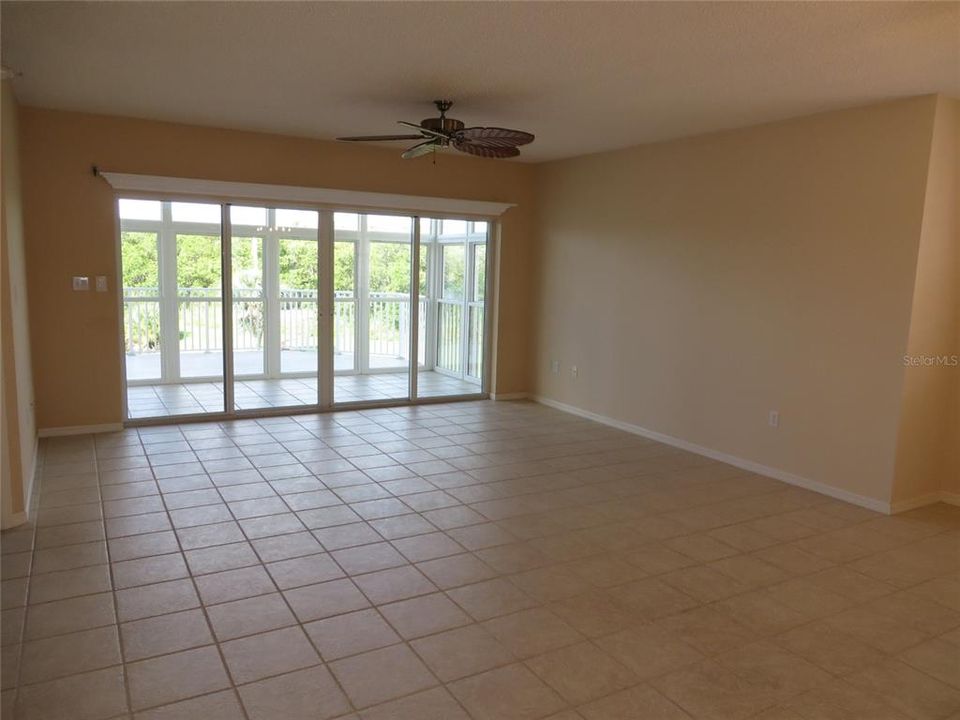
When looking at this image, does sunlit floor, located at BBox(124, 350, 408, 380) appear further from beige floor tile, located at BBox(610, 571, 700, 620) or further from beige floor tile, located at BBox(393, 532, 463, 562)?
beige floor tile, located at BBox(610, 571, 700, 620)

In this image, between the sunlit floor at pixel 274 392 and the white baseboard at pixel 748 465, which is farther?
the sunlit floor at pixel 274 392

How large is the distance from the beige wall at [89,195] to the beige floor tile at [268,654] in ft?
12.3

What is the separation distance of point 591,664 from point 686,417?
334 centimetres

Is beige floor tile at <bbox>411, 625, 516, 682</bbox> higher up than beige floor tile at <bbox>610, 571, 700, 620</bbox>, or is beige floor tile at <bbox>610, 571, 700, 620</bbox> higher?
beige floor tile at <bbox>610, 571, 700, 620</bbox>

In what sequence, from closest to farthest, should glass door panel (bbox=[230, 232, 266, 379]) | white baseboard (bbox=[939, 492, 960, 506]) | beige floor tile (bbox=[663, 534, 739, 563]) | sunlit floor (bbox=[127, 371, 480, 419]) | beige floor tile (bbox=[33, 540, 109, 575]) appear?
beige floor tile (bbox=[33, 540, 109, 575]), beige floor tile (bbox=[663, 534, 739, 563]), white baseboard (bbox=[939, 492, 960, 506]), sunlit floor (bbox=[127, 371, 480, 419]), glass door panel (bbox=[230, 232, 266, 379])

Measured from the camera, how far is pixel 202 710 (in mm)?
2156

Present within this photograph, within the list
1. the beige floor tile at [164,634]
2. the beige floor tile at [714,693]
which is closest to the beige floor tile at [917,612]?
the beige floor tile at [714,693]

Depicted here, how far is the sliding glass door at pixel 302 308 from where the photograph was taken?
22.1 ft

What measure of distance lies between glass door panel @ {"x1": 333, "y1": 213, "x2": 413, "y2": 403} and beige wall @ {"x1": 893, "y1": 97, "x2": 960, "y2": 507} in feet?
14.6

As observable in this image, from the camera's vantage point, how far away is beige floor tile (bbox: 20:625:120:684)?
7.65 feet

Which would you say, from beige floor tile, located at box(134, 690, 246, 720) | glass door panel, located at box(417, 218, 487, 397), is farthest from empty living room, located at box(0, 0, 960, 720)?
glass door panel, located at box(417, 218, 487, 397)

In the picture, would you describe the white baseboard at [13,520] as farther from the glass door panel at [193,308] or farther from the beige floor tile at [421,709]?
the glass door panel at [193,308]

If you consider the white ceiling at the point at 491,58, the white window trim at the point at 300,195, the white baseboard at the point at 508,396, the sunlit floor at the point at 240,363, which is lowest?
the white baseboard at the point at 508,396

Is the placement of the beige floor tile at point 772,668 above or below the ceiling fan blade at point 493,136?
below
